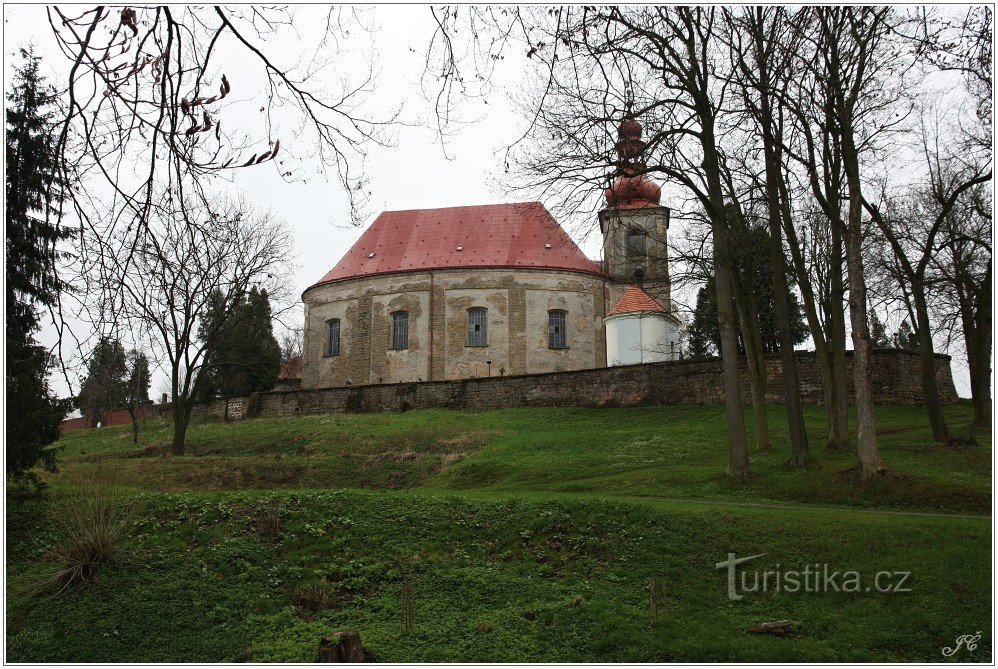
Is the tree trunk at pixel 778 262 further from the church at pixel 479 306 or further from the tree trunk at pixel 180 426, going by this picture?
the church at pixel 479 306

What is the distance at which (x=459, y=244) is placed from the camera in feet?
142

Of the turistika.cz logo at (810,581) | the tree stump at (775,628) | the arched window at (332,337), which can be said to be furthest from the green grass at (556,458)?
the arched window at (332,337)

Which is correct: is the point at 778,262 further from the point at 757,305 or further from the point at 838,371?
the point at 757,305

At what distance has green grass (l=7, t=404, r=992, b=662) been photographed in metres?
8.98

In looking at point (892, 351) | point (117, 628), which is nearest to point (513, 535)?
point (117, 628)

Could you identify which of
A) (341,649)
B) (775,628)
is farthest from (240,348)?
(775,628)

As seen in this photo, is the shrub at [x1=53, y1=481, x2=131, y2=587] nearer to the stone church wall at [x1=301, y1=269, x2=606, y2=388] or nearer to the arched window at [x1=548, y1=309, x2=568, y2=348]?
the stone church wall at [x1=301, y1=269, x2=606, y2=388]

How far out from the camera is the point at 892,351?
92.7 ft

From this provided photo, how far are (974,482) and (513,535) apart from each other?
8.56m

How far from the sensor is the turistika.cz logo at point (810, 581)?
991 centimetres

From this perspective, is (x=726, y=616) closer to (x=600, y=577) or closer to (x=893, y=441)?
(x=600, y=577)

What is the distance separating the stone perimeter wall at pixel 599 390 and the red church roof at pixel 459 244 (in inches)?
365

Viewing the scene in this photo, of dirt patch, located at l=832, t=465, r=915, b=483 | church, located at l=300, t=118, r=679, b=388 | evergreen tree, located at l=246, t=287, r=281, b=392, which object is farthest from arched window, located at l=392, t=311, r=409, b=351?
dirt patch, located at l=832, t=465, r=915, b=483

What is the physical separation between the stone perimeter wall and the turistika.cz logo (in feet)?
60.4
